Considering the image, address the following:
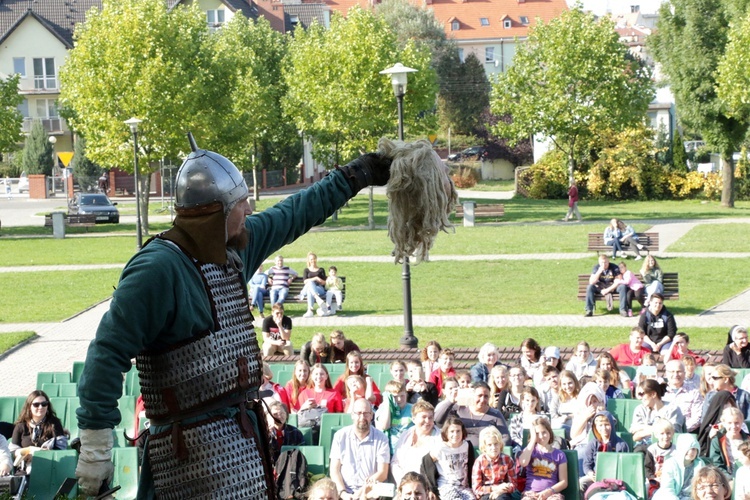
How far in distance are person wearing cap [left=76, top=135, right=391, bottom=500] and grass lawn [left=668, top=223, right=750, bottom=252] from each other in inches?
1068

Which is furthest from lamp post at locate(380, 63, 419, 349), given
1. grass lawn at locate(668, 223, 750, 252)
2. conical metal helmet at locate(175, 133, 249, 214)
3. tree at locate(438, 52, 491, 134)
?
tree at locate(438, 52, 491, 134)

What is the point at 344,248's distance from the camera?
32375 mm

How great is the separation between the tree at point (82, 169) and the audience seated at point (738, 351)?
53317 millimetres

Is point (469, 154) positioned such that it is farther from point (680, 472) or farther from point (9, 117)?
point (680, 472)

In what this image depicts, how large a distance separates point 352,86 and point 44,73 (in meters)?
33.8

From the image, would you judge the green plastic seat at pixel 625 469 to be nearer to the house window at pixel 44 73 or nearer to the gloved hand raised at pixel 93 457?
the gloved hand raised at pixel 93 457

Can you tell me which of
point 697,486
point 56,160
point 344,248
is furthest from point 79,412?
point 56,160

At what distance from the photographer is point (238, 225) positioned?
3656mm

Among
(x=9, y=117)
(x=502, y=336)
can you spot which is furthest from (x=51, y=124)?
(x=502, y=336)

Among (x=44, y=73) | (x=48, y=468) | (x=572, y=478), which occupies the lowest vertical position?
(x=572, y=478)

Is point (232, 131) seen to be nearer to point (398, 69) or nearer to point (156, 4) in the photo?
point (156, 4)

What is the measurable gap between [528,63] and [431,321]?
2909cm

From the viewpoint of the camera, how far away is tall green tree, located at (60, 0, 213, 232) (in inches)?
1441

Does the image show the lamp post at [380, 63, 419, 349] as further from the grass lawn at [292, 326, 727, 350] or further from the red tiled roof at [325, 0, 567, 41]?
the red tiled roof at [325, 0, 567, 41]
